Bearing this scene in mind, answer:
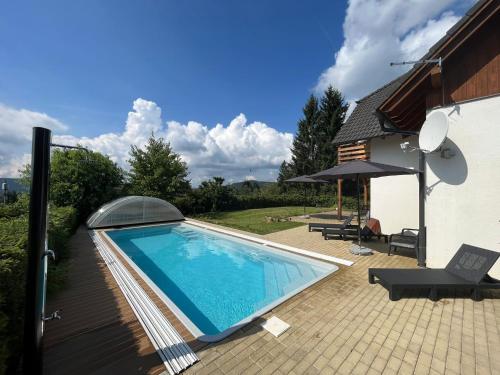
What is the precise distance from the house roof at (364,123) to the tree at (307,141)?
65.3 ft

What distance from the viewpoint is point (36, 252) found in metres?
1.98

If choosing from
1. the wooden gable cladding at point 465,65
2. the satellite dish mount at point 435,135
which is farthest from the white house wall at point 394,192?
the satellite dish mount at point 435,135

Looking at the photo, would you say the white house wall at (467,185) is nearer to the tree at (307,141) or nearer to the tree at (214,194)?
the tree at (214,194)

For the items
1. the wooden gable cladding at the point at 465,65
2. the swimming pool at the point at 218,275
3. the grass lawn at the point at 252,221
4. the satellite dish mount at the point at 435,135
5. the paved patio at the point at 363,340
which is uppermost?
the wooden gable cladding at the point at 465,65

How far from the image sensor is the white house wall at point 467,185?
4.31m

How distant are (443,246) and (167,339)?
5996mm

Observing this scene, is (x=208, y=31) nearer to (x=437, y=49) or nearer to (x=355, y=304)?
(x=437, y=49)

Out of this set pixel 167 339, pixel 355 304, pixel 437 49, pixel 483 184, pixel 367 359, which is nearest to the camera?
pixel 367 359

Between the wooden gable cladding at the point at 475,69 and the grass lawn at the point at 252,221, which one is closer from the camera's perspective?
the wooden gable cladding at the point at 475,69

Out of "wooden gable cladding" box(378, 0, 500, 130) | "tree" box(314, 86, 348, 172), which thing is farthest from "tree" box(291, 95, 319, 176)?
"wooden gable cladding" box(378, 0, 500, 130)

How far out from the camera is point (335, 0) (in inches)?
335

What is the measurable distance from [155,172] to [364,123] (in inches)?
583

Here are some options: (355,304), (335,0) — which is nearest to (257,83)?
(335,0)

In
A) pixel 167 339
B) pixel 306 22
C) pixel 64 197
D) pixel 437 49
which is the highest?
pixel 306 22
